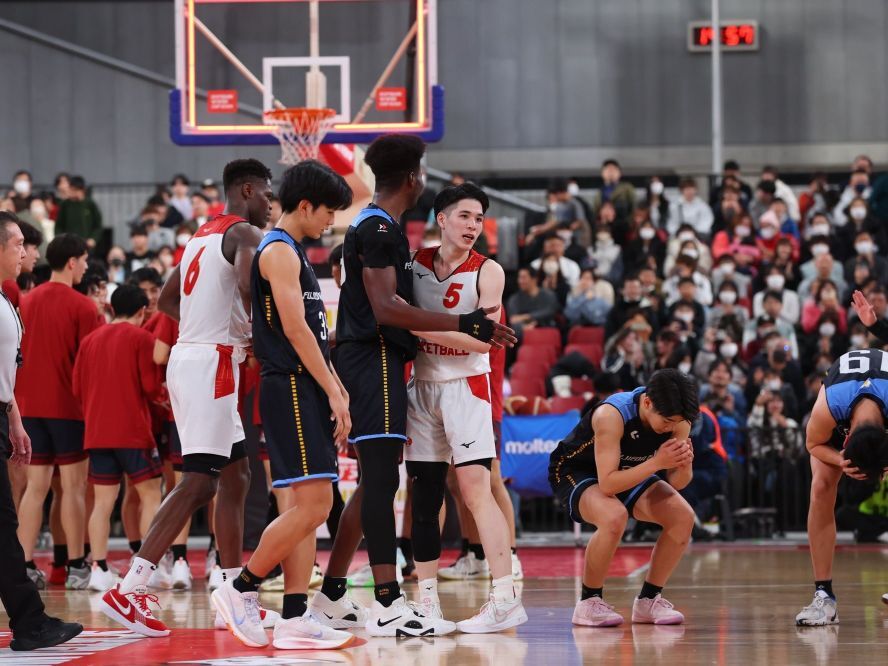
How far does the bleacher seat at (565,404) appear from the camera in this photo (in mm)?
13734

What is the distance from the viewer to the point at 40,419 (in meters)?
9.05

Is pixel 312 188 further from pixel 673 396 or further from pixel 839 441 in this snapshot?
pixel 839 441

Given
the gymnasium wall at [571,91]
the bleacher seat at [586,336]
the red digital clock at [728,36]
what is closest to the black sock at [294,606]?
the bleacher seat at [586,336]

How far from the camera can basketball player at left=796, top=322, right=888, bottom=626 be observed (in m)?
6.23

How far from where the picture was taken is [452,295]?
6.61 metres

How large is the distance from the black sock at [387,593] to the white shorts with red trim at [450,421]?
0.66 metres

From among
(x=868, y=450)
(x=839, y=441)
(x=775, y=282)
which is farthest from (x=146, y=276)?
(x=775, y=282)

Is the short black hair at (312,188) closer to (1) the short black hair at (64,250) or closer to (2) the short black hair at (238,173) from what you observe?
(2) the short black hair at (238,173)

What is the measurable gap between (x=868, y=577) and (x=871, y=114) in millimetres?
16045

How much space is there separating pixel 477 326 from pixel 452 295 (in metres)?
0.52

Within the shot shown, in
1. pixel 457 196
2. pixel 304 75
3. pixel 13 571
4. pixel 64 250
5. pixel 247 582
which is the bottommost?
pixel 247 582

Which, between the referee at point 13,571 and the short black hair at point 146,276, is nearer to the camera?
the referee at point 13,571

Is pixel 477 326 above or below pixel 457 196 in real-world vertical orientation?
below

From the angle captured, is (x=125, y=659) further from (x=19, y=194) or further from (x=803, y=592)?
(x=19, y=194)
